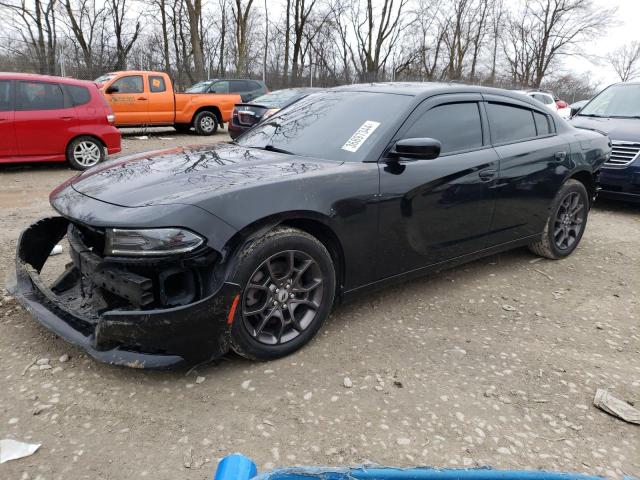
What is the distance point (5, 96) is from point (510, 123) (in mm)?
7528

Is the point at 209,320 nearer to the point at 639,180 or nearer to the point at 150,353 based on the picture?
the point at 150,353

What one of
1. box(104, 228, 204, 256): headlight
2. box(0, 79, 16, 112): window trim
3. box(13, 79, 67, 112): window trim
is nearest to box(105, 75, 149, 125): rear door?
box(13, 79, 67, 112): window trim

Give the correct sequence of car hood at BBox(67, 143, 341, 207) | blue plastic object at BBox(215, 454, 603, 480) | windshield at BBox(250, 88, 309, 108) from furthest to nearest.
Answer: windshield at BBox(250, 88, 309, 108) < car hood at BBox(67, 143, 341, 207) < blue plastic object at BBox(215, 454, 603, 480)

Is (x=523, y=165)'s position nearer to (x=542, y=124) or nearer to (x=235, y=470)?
(x=542, y=124)

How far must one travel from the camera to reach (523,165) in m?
4.06

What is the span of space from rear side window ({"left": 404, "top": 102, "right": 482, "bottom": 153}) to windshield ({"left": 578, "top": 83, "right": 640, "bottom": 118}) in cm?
497

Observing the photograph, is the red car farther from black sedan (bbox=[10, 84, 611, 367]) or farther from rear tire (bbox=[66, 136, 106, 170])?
black sedan (bbox=[10, 84, 611, 367])

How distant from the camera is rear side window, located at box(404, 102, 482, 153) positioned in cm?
346

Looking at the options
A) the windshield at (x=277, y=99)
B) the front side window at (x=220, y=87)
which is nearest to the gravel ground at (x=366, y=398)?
the windshield at (x=277, y=99)

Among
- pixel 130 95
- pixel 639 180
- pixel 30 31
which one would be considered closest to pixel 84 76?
pixel 130 95

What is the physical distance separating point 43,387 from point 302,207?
1.59 metres

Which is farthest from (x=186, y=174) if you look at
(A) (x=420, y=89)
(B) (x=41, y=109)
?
(B) (x=41, y=109)

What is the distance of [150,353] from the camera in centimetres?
245

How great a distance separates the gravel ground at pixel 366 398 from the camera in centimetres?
215
